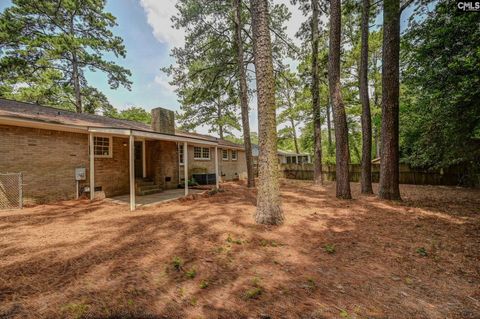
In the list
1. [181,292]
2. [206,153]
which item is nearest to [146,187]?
[206,153]

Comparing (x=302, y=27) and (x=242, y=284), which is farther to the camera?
(x=302, y=27)

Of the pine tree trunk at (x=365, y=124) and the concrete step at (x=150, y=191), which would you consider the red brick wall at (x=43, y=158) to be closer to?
the concrete step at (x=150, y=191)

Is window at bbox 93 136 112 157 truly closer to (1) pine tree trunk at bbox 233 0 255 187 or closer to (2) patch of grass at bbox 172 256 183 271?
(1) pine tree trunk at bbox 233 0 255 187

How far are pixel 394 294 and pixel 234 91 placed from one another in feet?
40.0

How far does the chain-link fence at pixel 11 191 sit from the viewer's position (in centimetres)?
661

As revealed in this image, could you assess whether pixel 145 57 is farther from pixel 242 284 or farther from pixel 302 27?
pixel 242 284

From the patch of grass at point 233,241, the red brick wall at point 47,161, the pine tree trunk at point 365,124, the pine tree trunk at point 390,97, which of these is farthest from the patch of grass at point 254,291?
the red brick wall at point 47,161

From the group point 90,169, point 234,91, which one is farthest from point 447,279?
point 234,91

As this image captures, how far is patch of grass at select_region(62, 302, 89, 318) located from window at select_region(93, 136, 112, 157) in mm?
7972

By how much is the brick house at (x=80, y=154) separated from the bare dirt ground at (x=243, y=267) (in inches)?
94.0

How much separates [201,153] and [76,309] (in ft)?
40.7

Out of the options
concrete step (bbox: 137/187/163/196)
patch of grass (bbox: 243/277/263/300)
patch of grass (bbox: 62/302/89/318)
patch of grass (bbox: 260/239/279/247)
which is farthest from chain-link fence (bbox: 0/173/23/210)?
patch of grass (bbox: 243/277/263/300)

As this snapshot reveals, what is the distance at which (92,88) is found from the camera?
1759 cm

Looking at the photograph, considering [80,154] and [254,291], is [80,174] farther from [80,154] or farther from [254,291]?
[254,291]
